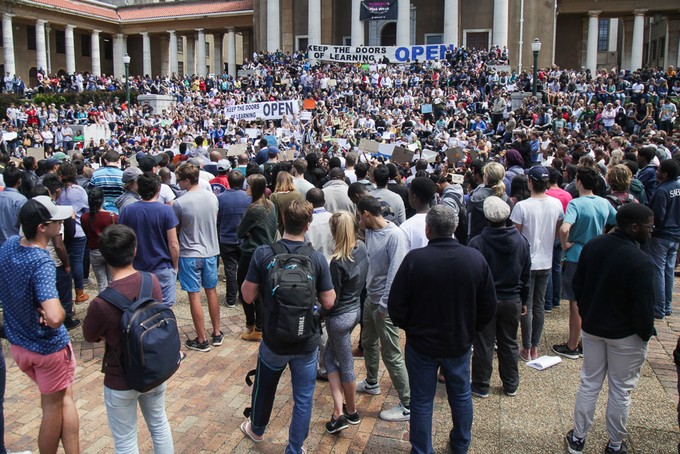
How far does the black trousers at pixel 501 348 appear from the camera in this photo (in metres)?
5.34

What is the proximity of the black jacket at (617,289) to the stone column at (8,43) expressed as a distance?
50.1 meters

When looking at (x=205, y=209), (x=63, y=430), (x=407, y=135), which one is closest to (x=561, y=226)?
(x=205, y=209)

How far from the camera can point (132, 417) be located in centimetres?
384

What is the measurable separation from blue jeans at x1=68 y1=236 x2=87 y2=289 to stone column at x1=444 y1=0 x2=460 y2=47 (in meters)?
35.1

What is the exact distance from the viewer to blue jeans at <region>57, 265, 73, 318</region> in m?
7.04

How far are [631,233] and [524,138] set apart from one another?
8.41m

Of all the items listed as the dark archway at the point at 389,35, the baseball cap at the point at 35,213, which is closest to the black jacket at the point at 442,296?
the baseball cap at the point at 35,213

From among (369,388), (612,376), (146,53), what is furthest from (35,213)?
(146,53)

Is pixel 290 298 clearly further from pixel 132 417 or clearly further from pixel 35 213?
pixel 35 213

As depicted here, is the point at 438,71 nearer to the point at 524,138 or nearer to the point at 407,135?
the point at 407,135

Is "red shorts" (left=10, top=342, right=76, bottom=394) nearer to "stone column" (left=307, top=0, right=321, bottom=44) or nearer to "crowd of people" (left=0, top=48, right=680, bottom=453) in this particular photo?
"crowd of people" (left=0, top=48, right=680, bottom=453)

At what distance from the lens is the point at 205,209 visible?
658 centimetres

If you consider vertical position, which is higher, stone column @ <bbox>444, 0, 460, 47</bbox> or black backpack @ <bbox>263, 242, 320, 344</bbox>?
stone column @ <bbox>444, 0, 460, 47</bbox>

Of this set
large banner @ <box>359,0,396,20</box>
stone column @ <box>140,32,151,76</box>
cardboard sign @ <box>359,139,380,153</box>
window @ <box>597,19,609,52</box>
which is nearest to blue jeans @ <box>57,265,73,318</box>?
cardboard sign @ <box>359,139,380,153</box>
